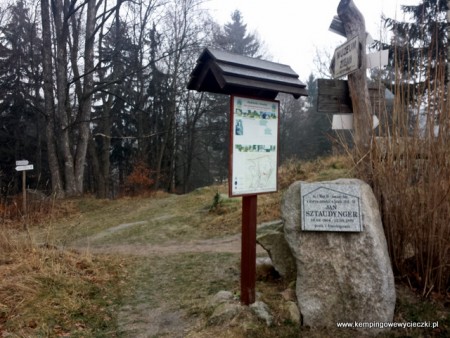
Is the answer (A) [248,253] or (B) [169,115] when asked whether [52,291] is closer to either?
(A) [248,253]

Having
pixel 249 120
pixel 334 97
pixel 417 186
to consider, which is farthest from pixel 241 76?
pixel 417 186

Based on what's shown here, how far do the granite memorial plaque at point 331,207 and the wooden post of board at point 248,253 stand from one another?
1.65 feet

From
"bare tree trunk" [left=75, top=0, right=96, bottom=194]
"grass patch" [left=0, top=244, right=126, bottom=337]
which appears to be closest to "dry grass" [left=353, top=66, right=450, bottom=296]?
"grass patch" [left=0, top=244, right=126, bottom=337]

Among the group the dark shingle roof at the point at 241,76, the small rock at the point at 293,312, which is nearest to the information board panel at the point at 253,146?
the dark shingle roof at the point at 241,76

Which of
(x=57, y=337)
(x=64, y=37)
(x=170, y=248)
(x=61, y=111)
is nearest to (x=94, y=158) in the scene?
(x=61, y=111)

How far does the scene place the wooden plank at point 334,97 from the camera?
163 inches

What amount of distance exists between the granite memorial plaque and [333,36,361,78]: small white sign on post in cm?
134

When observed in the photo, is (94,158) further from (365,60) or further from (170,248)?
(365,60)

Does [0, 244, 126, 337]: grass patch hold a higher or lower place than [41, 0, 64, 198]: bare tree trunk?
lower

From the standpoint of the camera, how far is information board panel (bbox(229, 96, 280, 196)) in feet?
11.3

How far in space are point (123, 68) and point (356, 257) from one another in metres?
21.1

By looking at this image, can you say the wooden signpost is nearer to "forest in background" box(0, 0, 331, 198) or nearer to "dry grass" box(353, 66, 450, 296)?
"dry grass" box(353, 66, 450, 296)

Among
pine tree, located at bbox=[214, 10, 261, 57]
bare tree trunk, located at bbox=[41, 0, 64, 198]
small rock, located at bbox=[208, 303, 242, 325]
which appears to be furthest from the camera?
pine tree, located at bbox=[214, 10, 261, 57]

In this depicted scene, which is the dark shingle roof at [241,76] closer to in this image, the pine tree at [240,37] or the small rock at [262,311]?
the small rock at [262,311]
